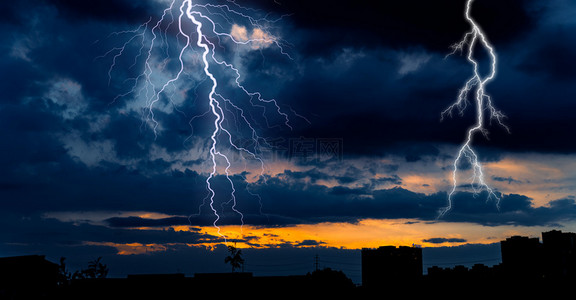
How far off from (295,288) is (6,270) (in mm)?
19545

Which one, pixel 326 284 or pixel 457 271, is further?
pixel 457 271

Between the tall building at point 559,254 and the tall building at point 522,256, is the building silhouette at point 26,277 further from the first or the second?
the tall building at point 522,256

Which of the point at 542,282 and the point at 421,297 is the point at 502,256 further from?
the point at 421,297

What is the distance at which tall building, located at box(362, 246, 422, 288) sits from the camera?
79562 millimetres

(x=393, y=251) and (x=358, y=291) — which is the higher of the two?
(x=393, y=251)

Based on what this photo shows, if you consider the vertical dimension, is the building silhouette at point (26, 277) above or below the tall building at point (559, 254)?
below

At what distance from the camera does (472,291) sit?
47781mm

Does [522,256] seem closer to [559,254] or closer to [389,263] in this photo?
[559,254]

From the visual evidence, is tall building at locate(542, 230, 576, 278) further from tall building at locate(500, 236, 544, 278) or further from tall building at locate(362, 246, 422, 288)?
tall building at locate(362, 246, 422, 288)

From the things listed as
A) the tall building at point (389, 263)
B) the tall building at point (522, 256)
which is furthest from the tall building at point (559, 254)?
the tall building at point (389, 263)

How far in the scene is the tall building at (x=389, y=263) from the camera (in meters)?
79.6

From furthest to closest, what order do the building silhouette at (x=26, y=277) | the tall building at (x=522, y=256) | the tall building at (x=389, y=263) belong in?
1. the tall building at (x=389, y=263)
2. the tall building at (x=522, y=256)
3. the building silhouette at (x=26, y=277)

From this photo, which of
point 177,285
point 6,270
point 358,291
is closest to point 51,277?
point 6,270

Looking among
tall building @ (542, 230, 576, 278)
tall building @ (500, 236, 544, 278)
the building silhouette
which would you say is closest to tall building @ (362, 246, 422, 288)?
tall building @ (500, 236, 544, 278)
